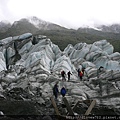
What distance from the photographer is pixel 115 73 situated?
37781mm

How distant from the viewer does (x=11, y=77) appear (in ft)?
129

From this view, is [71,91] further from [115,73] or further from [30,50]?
[30,50]

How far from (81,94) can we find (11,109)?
478 inches

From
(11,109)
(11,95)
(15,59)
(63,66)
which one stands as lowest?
(15,59)

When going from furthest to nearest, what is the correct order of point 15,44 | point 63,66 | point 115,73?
point 15,44 < point 63,66 < point 115,73

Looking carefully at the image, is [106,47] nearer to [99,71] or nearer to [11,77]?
[99,71]

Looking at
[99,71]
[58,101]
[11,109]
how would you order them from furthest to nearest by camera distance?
[99,71], [58,101], [11,109]

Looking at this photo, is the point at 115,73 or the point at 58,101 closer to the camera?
the point at 58,101

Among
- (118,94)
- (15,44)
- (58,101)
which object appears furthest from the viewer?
(15,44)

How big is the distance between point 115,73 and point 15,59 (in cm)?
3077

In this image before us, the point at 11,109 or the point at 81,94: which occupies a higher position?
the point at 11,109

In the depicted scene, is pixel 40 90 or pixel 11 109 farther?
pixel 40 90

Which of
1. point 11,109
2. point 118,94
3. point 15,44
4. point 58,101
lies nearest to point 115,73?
point 118,94

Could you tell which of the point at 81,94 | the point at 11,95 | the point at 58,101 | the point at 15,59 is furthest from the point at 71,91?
the point at 15,59
